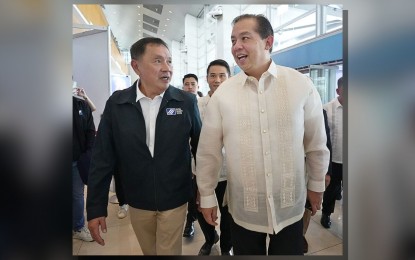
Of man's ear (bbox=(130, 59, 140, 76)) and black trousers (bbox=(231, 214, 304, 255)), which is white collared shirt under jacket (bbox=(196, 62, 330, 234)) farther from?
man's ear (bbox=(130, 59, 140, 76))

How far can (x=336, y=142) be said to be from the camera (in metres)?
0.76

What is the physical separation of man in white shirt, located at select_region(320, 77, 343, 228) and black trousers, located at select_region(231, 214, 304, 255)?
86 mm

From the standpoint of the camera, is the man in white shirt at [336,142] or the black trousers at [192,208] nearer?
the man in white shirt at [336,142]

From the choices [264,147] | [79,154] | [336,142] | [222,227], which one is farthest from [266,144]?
[79,154]

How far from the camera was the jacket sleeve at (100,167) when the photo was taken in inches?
30.9

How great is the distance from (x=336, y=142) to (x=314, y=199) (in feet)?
0.61

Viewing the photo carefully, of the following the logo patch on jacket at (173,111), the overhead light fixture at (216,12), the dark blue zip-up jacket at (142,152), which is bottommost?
the dark blue zip-up jacket at (142,152)

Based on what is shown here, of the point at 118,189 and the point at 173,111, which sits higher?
the point at 173,111

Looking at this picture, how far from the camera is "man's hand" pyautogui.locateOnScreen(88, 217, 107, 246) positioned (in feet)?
2.55

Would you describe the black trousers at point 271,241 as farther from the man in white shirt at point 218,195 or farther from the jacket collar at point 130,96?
the jacket collar at point 130,96

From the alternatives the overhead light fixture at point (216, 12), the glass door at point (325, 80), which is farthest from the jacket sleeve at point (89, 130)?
the glass door at point (325, 80)

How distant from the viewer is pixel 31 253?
732 millimetres

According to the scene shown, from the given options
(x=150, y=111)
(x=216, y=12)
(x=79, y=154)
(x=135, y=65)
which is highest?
(x=216, y=12)

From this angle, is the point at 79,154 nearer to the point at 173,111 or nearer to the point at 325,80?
the point at 173,111
